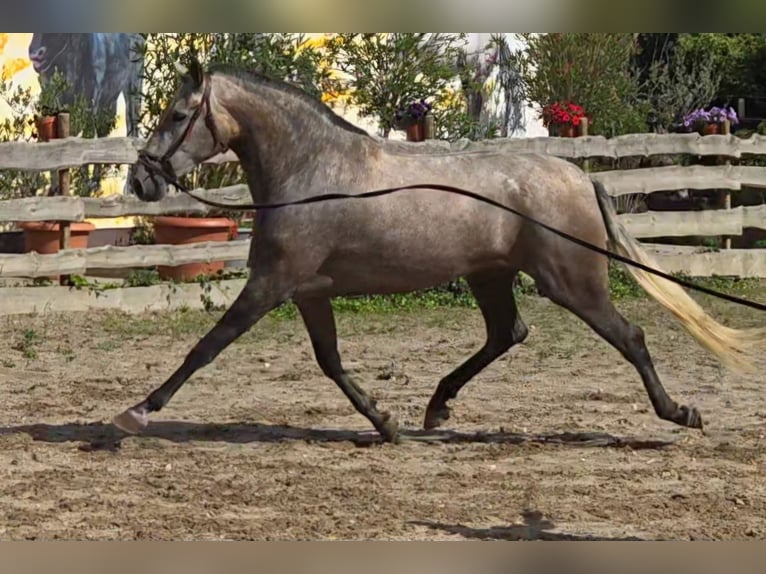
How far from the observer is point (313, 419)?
635 centimetres

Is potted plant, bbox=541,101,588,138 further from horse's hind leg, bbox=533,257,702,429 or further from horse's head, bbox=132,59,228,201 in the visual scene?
horse's head, bbox=132,59,228,201

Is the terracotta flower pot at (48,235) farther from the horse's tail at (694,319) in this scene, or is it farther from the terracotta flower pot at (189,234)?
the horse's tail at (694,319)

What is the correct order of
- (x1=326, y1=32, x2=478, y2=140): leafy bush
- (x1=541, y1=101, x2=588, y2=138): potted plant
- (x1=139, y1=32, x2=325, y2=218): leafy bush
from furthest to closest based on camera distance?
(x1=326, y1=32, x2=478, y2=140): leafy bush
(x1=541, y1=101, x2=588, y2=138): potted plant
(x1=139, y1=32, x2=325, y2=218): leafy bush

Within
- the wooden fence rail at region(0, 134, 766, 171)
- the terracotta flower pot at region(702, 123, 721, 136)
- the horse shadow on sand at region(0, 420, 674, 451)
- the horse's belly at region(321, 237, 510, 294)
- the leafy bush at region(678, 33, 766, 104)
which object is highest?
the leafy bush at region(678, 33, 766, 104)

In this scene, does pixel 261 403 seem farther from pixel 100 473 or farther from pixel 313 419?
pixel 100 473

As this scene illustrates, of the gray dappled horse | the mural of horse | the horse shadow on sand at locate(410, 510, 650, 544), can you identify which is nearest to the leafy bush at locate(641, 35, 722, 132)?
the mural of horse

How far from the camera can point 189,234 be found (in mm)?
10156

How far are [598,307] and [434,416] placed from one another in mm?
939

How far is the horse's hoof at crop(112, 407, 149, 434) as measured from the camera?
17.7 feet

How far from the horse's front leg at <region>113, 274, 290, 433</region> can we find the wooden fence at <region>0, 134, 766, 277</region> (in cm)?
331

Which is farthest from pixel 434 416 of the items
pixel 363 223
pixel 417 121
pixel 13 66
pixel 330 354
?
pixel 13 66

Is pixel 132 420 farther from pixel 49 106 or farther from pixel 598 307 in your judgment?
pixel 49 106

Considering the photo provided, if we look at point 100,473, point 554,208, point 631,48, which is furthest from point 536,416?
point 631,48

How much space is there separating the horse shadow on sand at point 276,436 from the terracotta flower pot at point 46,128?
4299 millimetres
